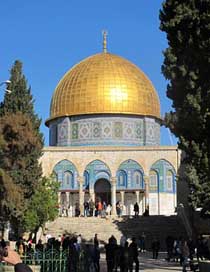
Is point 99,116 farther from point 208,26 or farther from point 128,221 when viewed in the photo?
point 208,26

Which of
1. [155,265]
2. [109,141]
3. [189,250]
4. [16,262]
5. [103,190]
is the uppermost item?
[109,141]

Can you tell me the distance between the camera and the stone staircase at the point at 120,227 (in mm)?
27922

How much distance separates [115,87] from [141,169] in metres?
8.47

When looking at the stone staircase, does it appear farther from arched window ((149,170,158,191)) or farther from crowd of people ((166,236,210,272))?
arched window ((149,170,158,191))

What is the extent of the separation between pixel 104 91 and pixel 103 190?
8.31 meters

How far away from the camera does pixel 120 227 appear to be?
2869cm

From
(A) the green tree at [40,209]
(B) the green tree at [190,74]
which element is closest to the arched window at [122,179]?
(A) the green tree at [40,209]

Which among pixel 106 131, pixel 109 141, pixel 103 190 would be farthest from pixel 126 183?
pixel 106 131

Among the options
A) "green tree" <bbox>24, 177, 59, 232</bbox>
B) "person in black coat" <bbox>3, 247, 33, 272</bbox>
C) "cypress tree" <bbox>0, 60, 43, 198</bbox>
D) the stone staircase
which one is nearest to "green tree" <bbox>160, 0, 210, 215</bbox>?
"person in black coat" <bbox>3, 247, 33, 272</bbox>

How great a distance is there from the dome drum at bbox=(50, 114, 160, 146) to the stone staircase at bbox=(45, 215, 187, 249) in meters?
14.3

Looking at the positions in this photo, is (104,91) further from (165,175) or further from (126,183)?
(165,175)

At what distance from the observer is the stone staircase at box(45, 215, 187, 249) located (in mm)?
27922

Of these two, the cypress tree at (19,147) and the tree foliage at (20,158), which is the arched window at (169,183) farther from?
the cypress tree at (19,147)

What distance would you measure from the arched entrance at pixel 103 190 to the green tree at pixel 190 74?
29.0m
